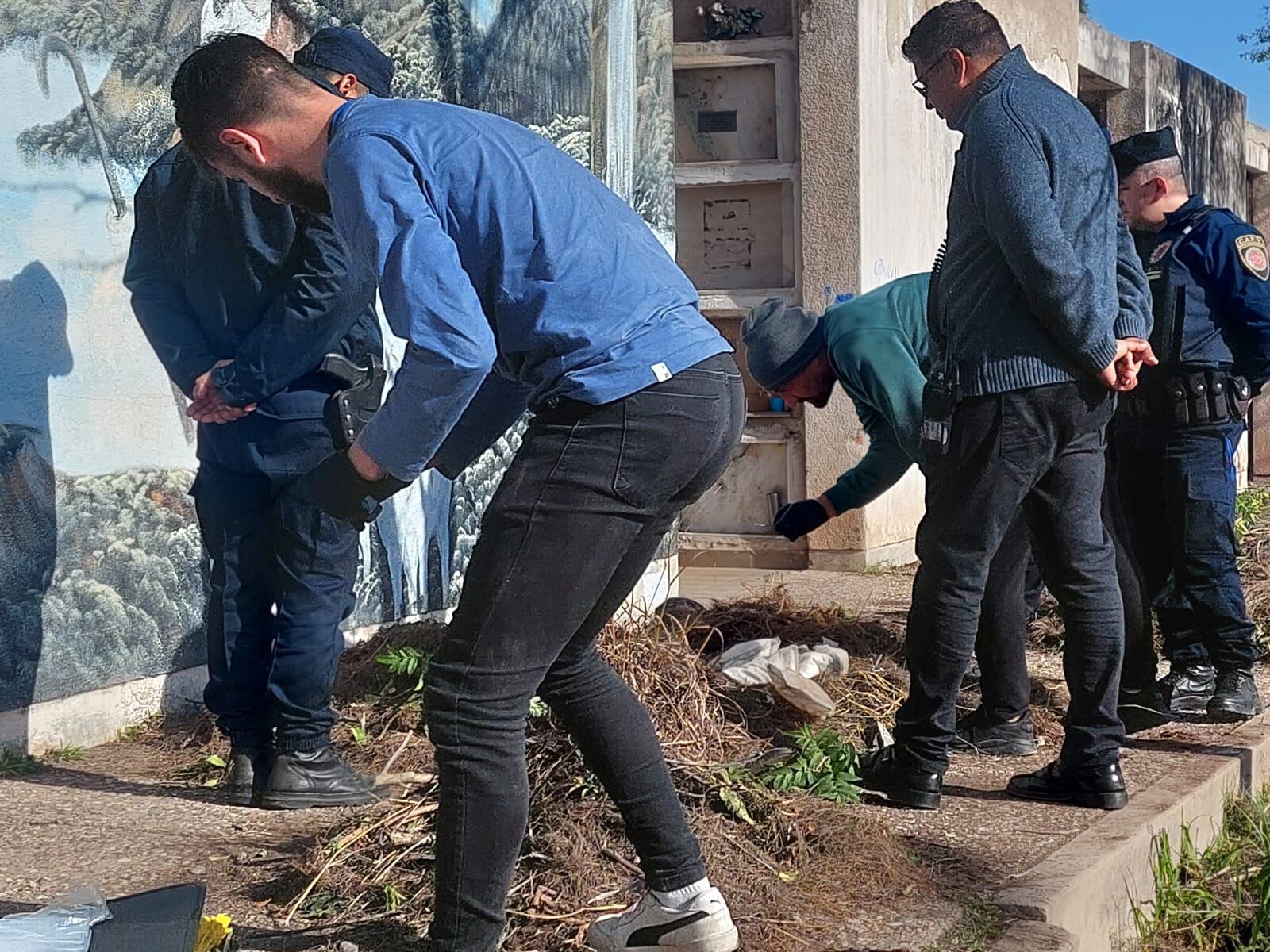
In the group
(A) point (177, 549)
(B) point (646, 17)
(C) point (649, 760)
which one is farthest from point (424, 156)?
(B) point (646, 17)

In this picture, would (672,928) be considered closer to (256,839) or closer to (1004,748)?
(256,839)

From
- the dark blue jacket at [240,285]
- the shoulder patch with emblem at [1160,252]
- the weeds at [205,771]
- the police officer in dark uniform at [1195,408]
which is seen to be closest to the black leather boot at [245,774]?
the weeds at [205,771]

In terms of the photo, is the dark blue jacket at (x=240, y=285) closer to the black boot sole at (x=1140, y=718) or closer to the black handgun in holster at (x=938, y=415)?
the black handgun in holster at (x=938, y=415)

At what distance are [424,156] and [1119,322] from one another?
218 cm

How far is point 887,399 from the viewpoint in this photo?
4613 millimetres

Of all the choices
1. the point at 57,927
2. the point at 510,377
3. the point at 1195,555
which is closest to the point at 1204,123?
the point at 1195,555

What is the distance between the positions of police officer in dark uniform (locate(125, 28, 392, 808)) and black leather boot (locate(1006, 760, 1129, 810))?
1.76 m

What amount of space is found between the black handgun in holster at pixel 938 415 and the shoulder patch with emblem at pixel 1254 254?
1805mm

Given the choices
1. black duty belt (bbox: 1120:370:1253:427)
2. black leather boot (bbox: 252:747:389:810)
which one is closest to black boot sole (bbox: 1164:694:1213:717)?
black duty belt (bbox: 1120:370:1253:427)

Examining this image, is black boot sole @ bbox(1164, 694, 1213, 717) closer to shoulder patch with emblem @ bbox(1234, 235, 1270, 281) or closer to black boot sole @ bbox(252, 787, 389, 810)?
shoulder patch with emblem @ bbox(1234, 235, 1270, 281)

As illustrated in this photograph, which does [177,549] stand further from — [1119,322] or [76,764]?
[1119,322]

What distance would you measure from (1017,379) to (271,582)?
201 cm

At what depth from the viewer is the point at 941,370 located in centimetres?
420

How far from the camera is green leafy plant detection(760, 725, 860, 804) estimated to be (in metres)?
4.24
